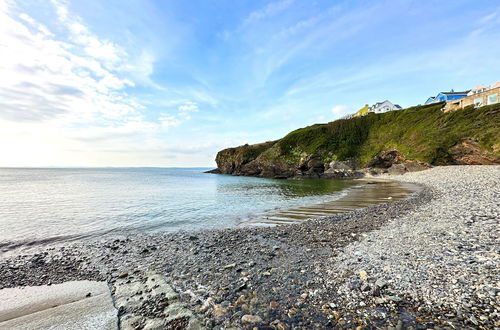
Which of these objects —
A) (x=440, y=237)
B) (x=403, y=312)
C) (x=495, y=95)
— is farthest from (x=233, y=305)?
(x=495, y=95)

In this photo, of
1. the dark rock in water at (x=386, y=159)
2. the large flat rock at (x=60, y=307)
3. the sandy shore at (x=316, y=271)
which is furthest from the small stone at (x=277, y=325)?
the dark rock in water at (x=386, y=159)

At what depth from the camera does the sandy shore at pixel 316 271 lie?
4.49 m

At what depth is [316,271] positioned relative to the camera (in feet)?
21.6

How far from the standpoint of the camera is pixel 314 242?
371 inches

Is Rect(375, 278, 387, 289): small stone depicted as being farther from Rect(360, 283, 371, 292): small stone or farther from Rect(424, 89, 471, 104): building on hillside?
Rect(424, 89, 471, 104): building on hillside

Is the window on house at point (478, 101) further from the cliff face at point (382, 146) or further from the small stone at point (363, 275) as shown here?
the small stone at point (363, 275)

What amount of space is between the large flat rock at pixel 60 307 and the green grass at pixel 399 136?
59.5m

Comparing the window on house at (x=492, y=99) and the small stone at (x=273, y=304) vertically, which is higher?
the window on house at (x=492, y=99)

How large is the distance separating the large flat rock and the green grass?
59.5 metres

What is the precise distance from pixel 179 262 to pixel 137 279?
1510mm

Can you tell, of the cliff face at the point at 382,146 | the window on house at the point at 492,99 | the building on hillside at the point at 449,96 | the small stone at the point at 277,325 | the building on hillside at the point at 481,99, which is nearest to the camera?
the small stone at the point at 277,325

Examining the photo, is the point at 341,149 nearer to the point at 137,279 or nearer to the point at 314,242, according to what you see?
the point at 314,242

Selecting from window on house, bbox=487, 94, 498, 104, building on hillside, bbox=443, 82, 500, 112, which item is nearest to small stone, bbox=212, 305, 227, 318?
building on hillside, bbox=443, 82, 500, 112

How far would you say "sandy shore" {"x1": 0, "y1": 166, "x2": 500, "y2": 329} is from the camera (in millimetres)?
4488
